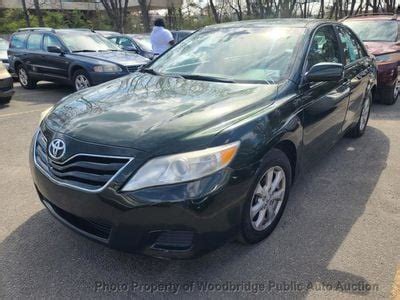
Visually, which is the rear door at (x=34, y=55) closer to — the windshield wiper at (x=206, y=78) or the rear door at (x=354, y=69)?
the windshield wiper at (x=206, y=78)

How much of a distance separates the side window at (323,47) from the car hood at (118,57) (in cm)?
549

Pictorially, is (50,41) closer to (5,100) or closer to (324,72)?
(5,100)

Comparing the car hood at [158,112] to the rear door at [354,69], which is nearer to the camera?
the car hood at [158,112]

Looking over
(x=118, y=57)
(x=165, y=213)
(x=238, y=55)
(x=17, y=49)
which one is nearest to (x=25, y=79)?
(x=17, y=49)

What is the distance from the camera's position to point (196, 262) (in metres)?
2.75

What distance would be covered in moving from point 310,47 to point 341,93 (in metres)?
0.75

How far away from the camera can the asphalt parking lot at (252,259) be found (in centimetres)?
252

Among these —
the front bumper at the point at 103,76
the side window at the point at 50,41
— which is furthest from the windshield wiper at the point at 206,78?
the side window at the point at 50,41

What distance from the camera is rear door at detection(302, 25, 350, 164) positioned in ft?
11.0

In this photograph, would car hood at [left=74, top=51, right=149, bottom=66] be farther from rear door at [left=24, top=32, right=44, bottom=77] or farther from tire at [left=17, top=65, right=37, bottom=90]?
tire at [left=17, top=65, right=37, bottom=90]

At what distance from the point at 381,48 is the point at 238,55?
5170 millimetres

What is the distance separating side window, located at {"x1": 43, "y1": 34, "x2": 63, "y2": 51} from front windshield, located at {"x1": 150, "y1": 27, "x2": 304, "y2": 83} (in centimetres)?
646

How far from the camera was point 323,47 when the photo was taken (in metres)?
3.92

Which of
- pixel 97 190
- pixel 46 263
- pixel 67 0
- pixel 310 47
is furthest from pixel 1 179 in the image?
pixel 67 0
